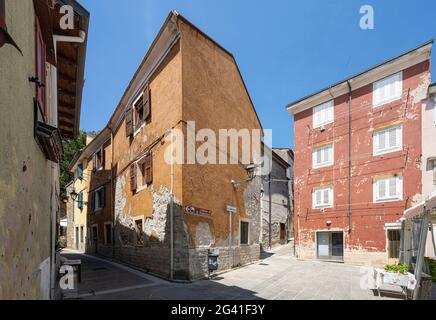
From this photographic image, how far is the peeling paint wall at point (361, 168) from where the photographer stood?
14812mm

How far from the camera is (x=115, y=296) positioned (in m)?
7.76

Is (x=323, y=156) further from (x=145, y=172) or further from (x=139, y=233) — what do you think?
(x=139, y=233)

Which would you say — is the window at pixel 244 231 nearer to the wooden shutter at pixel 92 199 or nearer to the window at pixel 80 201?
the wooden shutter at pixel 92 199

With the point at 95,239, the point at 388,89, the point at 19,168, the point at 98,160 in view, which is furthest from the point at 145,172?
the point at 388,89

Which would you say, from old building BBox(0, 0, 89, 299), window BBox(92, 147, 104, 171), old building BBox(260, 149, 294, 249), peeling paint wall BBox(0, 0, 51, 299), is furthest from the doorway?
peeling paint wall BBox(0, 0, 51, 299)

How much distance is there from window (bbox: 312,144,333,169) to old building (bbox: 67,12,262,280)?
16.7 ft

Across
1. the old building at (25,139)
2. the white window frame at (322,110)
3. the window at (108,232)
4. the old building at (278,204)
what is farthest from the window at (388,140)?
the window at (108,232)

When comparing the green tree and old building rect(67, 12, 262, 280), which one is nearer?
old building rect(67, 12, 262, 280)

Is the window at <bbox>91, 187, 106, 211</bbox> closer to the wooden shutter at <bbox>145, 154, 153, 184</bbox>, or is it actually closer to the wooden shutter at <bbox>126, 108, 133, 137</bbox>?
the wooden shutter at <bbox>126, 108, 133, 137</bbox>

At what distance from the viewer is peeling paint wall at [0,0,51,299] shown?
2.82 m

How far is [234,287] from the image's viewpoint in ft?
29.8
